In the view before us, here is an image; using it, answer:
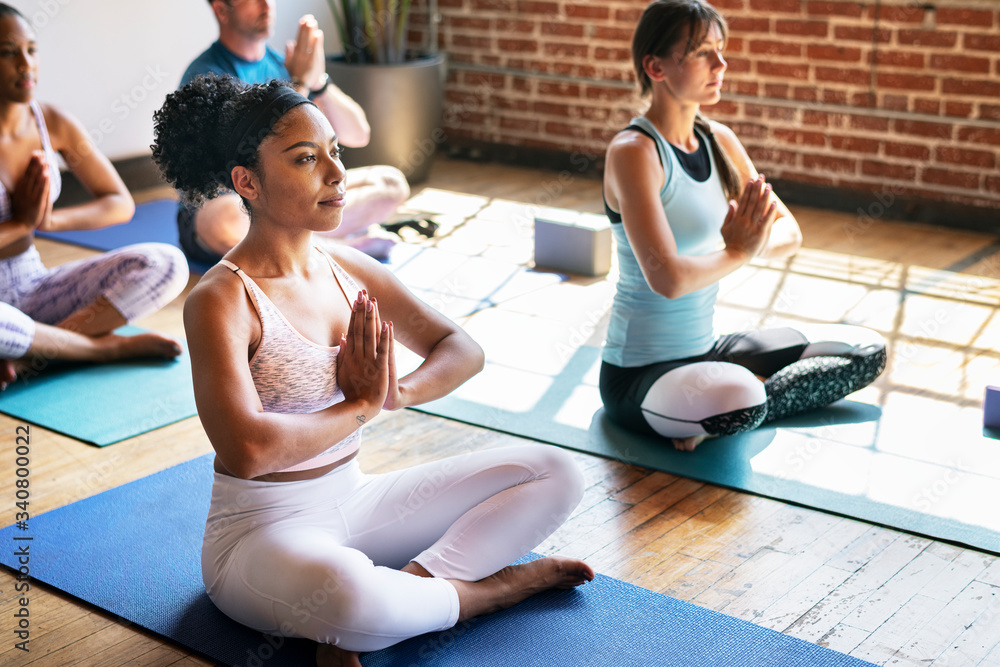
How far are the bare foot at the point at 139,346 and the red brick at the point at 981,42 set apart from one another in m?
3.27

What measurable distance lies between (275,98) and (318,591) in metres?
0.77

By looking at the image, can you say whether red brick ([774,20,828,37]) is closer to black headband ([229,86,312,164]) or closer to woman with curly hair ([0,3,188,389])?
woman with curly hair ([0,3,188,389])

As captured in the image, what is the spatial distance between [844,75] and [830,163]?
387 millimetres

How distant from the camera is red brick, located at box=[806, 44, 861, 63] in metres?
4.62

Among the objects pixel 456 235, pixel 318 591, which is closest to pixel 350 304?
pixel 318 591

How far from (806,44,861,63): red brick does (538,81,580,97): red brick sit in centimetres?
128

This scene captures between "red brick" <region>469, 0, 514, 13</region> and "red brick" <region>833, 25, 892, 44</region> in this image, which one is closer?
"red brick" <region>833, 25, 892, 44</region>

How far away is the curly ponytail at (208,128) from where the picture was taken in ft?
5.61

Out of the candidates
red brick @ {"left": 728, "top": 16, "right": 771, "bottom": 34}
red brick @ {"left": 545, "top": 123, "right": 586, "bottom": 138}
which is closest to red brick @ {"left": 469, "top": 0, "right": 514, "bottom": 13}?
red brick @ {"left": 545, "top": 123, "right": 586, "bottom": 138}

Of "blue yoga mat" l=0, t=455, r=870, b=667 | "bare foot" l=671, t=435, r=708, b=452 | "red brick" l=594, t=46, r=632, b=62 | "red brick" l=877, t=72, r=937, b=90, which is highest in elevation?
"red brick" l=594, t=46, r=632, b=62

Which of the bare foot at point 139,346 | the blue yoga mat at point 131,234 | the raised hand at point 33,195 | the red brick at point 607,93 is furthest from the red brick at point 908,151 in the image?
the raised hand at point 33,195

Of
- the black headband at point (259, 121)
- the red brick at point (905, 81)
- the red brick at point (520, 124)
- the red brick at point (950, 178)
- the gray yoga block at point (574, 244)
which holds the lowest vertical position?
the gray yoga block at point (574, 244)

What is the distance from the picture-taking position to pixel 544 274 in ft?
13.1

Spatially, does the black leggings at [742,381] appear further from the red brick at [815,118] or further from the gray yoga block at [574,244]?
the red brick at [815,118]
